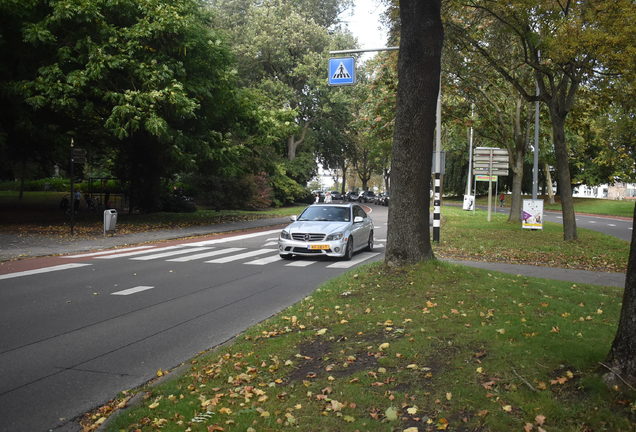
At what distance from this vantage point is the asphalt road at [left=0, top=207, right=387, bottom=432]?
497cm

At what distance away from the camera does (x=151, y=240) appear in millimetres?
19234

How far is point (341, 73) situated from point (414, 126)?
594 centimetres

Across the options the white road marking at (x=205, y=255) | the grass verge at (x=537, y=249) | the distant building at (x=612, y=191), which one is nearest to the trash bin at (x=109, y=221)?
the white road marking at (x=205, y=255)

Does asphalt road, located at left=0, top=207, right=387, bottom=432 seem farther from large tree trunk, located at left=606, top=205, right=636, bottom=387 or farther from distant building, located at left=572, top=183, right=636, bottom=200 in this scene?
distant building, located at left=572, top=183, right=636, bottom=200

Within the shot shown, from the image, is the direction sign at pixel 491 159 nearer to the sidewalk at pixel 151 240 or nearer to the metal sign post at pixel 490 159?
the metal sign post at pixel 490 159

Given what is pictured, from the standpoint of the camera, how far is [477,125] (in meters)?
28.8

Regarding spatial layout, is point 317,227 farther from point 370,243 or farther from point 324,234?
point 370,243

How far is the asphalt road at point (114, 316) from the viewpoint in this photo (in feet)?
16.3

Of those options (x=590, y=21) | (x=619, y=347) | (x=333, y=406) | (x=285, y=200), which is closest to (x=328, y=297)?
(x=333, y=406)

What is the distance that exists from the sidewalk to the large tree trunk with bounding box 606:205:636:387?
732cm

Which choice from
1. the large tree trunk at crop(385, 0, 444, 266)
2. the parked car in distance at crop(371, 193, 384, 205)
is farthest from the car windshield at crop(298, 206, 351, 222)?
the parked car in distance at crop(371, 193, 384, 205)

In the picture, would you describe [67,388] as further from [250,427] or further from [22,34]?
[22,34]

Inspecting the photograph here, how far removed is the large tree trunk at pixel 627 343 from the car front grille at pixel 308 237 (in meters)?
10.1

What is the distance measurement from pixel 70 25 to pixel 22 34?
5.57 ft
